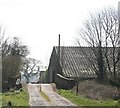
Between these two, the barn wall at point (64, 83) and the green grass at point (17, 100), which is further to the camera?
the barn wall at point (64, 83)

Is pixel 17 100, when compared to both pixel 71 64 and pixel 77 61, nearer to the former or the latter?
pixel 71 64

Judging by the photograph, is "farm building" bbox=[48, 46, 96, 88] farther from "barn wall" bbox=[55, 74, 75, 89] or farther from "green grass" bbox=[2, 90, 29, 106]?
"green grass" bbox=[2, 90, 29, 106]

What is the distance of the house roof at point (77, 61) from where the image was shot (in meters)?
41.0

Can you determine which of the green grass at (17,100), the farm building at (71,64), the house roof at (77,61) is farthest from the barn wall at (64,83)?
the green grass at (17,100)

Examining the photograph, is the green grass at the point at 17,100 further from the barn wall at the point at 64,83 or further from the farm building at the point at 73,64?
the farm building at the point at 73,64

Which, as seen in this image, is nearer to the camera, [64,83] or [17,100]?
[17,100]

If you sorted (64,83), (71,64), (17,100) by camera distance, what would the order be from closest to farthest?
(17,100) < (64,83) < (71,64)

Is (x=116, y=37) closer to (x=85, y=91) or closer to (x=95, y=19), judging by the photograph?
(x=95, y=19)

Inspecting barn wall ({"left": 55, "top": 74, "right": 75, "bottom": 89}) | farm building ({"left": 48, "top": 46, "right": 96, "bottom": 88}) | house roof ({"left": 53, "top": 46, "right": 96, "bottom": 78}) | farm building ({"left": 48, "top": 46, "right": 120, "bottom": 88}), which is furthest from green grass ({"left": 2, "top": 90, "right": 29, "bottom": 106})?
house roof ({"left": 53, "top": 46, "right": 96, "bottom": 78})

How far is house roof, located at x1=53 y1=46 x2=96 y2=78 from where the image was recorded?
40969 mm

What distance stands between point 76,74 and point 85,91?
10.6m

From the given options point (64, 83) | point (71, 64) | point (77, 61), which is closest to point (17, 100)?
point (64, 83)

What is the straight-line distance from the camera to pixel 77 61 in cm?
4416

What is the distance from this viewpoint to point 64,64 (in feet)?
143
